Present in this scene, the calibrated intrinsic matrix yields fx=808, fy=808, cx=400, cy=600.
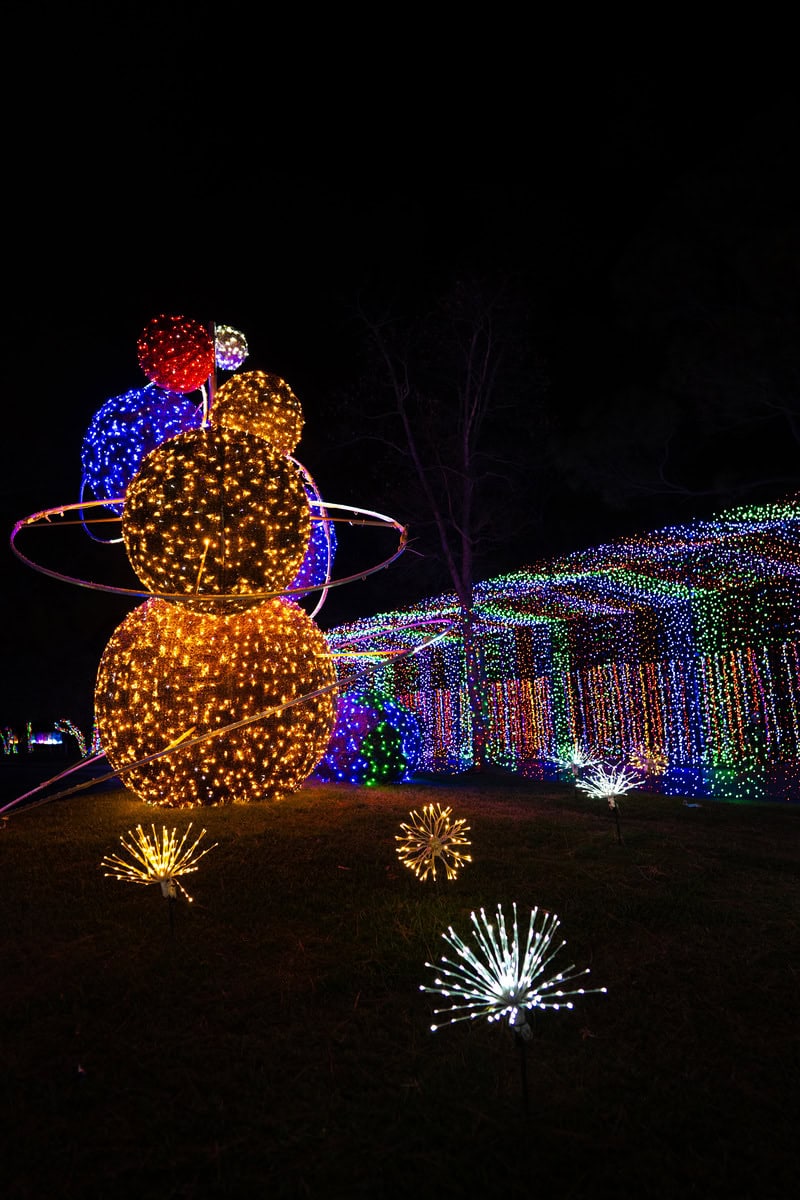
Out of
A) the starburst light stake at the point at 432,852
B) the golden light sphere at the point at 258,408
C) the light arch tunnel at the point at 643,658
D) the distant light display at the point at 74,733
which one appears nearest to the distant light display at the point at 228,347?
the golden light sphere at the point at 258,408

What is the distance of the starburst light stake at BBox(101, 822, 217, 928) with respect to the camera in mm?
4438

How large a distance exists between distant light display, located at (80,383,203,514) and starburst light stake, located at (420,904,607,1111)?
601 centimetres

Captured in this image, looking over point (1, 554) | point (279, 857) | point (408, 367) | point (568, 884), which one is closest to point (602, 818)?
point (568, 884)

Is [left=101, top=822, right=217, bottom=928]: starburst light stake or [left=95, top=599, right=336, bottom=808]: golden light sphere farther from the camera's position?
[left=95, top=599, right=336, bottom=808]: golden light sphere

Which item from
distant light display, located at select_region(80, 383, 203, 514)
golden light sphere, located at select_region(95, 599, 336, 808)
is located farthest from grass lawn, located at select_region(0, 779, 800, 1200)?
distant light display, located at select_region(80, 383, 203, 514)

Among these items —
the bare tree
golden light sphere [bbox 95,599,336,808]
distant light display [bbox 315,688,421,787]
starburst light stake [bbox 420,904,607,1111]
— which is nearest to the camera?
starburst light stake [bbox 420,904,607,1111]

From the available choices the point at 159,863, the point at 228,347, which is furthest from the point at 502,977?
the point at 228,347

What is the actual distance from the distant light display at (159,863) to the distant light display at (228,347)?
5255 mm

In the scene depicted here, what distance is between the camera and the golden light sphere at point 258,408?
8.12 meters

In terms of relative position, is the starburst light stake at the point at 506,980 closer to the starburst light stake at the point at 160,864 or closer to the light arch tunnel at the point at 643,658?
the starburst light stake at the point at 160,864

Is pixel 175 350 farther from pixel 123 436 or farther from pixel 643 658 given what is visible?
pixel 643 658

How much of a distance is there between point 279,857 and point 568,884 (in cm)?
198

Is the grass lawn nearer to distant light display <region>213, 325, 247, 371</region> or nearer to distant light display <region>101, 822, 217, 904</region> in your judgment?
distant light display <region>101, 822, 217, 904</region>

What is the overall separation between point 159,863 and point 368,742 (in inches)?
215
